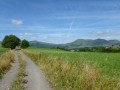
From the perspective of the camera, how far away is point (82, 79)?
1561 centimetres

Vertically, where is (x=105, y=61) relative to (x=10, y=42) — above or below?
below

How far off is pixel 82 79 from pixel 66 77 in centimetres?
306

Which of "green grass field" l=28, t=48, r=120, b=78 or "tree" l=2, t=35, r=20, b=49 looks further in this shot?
"tree" l=2, t=35, r=20, b=49

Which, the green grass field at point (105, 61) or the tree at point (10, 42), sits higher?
the tree at point (10, 42)

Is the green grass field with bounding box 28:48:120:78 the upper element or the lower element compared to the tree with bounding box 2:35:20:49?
lower

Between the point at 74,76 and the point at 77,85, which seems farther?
the point at 74,76

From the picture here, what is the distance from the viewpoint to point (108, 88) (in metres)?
12.7

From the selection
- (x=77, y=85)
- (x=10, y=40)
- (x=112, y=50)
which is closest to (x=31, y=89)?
(x=77, y=85)

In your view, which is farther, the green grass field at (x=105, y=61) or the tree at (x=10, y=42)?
the tree at (x=10, y=42)

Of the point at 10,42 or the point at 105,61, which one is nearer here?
the point at 105,61

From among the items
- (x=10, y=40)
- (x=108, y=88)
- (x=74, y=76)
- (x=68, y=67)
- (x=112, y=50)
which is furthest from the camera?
(x=10, y=40)

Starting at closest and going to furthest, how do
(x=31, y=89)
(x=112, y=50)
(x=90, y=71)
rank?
(x=90, y=71)
(x=31, y=89)
(x=112, y=50)

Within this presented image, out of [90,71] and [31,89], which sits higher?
[90,71]

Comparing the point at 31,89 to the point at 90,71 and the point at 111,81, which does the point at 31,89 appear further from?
the point at 111,81
